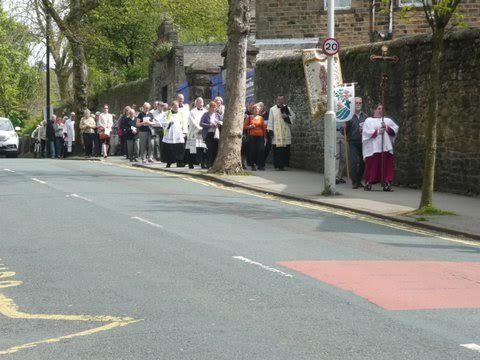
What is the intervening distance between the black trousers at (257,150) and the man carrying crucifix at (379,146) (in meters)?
6.08

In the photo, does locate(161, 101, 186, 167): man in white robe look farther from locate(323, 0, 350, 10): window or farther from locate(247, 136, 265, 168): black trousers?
locate(323, 0, 350, 10): window

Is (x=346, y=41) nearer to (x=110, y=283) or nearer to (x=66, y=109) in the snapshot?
(x=110, y=283)

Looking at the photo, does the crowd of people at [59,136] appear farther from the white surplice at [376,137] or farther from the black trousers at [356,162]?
the white surplice at [376,137]

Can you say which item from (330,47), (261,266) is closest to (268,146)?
(330,47)

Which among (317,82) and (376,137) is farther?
(317,82)

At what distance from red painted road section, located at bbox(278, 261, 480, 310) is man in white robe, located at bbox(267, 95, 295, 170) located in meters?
15.1

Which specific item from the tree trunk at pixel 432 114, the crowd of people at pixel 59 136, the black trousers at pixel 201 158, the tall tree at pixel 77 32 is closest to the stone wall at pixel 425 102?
the tree trunk at pixel 432 114

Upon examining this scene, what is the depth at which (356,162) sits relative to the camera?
21109mm

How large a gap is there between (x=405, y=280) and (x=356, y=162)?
11.4 meters

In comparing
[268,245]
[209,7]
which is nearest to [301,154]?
[268,245]

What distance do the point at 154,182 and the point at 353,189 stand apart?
4.60 metres

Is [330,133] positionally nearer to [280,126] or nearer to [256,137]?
[280,126]

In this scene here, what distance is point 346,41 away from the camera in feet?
107

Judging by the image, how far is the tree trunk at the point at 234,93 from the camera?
960 inches
